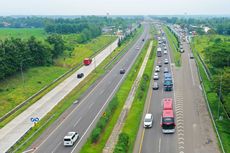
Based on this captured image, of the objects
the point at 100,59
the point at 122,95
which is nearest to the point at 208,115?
the point at 122,95

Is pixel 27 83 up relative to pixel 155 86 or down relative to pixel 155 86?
down

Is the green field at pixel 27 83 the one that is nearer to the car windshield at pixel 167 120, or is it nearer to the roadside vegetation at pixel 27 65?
the roadside vegetation at pixel 27 65

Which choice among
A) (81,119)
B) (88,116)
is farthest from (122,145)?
(88,116)

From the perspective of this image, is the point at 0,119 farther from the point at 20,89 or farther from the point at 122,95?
the point at 122,95

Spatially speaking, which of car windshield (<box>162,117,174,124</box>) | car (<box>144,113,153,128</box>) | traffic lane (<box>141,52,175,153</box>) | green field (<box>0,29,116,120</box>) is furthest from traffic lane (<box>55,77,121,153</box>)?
green field (<box>0,29,116,120</box>)

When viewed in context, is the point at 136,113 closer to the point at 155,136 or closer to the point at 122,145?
the point at 155,136

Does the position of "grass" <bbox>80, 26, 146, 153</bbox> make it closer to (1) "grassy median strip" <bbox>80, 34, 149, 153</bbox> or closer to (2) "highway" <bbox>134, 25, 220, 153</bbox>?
(1) "grassy median strip" <bbox>80, 34, 149, 153</bbox>

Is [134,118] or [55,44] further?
[55,44]
